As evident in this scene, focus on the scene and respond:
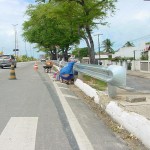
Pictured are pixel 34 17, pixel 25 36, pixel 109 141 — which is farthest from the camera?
pixel 25 36

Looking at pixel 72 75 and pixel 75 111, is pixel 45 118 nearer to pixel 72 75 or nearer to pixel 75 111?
pixel 75 111

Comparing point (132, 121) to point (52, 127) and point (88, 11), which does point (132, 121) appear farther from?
point (88, 11)

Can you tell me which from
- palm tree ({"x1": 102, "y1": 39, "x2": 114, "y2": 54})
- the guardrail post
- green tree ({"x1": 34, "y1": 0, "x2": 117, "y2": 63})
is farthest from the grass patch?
palm tree ({"x1": 102, "y1": 39, "x2": 114, "y2": 54})

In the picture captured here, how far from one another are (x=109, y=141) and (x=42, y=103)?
4970 mm

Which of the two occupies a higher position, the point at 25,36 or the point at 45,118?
the point at 25,36

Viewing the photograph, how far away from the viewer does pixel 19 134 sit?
23.6 feet

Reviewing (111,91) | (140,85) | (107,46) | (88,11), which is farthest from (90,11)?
(107,46)

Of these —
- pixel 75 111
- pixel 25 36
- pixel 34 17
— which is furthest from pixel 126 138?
pixel 25 36

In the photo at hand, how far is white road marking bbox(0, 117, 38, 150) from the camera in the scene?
6328mm

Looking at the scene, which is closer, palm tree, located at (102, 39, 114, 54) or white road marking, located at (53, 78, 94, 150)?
white road marking, located at (53, 78, 94, 150)

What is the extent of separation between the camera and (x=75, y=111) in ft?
33.0

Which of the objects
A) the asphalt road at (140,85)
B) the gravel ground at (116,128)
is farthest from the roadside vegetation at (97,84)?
the gravel ground at (116,128)

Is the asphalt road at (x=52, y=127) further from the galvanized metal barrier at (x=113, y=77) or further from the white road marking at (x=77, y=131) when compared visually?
the galvanized metal barrier at (x=113, y=77)

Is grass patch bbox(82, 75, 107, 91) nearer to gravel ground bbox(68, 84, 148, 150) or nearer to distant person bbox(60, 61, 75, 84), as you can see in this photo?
distant person bbox(60, 61, 75, 84)
